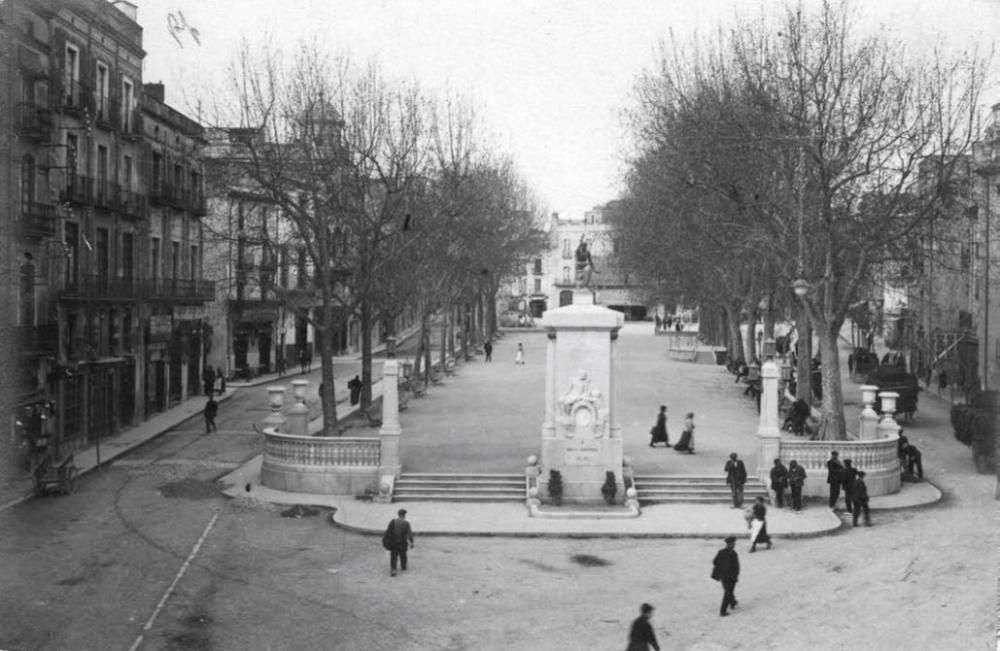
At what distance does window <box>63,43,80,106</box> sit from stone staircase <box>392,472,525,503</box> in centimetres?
1595

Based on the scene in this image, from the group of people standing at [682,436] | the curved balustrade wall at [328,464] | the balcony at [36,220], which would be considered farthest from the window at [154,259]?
the group of people standing at [682,436]

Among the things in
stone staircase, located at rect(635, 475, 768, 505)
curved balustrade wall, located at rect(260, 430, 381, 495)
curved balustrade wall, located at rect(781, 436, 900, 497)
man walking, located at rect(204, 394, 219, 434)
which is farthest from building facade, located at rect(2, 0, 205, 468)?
curved balustrade wall, located at rect(781, 436, 900, 497)

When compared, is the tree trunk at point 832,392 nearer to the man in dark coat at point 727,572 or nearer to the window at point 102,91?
the man in dark coat at point 727,572

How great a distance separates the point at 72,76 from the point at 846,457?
2435 centimetres

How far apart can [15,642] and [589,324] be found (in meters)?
13.0

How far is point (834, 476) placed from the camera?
22.6 m

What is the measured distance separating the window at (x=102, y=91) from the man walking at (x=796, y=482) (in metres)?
24.1

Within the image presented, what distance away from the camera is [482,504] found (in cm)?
2336

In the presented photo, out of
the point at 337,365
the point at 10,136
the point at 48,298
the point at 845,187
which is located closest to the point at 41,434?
the point at 48,298

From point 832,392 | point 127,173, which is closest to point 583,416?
point 832,392

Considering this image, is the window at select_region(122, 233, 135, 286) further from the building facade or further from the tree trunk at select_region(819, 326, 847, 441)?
the tree trunk at select_region(819, 326, 847, 441)

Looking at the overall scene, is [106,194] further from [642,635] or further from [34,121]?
[642,635]

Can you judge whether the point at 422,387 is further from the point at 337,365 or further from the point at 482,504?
the point at 482,504

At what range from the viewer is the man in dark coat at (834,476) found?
73.8 ft
